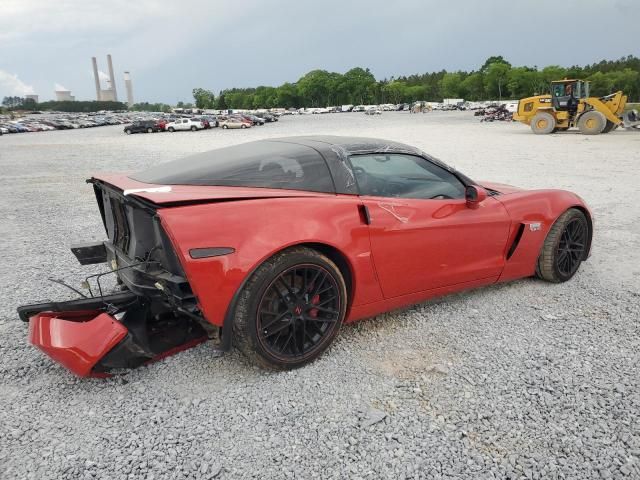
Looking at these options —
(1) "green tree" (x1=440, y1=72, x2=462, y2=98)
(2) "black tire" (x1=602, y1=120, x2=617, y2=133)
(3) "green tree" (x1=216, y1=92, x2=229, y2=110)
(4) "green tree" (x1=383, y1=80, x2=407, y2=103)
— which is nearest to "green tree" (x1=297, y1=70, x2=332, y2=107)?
(4) "green tree" (x1=383, y1=80, x2=407, y2=103)

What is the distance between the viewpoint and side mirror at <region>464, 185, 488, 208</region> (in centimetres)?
352

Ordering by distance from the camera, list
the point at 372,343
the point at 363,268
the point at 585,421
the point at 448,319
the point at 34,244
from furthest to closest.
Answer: the point at 34,244 → the point at 448,319 → the point at 372,343 → the point at 363,268 → the point at 585,421

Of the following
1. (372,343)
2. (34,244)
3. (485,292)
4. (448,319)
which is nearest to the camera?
(372,343)

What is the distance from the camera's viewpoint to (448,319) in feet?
11.9

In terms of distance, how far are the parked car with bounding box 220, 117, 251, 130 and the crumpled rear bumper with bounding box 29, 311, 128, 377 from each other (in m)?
44.5

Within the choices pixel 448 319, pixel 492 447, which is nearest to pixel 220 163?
pixel 448 319

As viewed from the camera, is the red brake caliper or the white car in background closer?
the red brake caliper

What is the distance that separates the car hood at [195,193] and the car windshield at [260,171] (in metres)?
0.06

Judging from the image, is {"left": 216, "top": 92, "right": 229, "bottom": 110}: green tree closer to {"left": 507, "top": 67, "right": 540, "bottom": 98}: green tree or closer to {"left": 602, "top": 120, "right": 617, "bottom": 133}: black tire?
{"left": 507, "top": 67, "right": 540, "bottom": 98}: green tree

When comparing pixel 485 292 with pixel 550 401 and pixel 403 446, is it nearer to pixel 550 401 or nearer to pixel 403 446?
pixel 550 401

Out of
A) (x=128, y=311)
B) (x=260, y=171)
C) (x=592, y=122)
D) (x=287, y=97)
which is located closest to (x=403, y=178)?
(x=260, y=171)

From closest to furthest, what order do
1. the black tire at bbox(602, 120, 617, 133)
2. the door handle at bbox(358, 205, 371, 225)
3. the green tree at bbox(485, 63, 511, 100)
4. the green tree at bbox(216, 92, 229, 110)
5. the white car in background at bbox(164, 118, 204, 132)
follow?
the door handle at bbox(358, 205, 371, 225)
the black tire at bbox(602, 120, 617, 133)
the white car in background at bbox(164, 118, 204, 132)
the green tree at bbox(485, 63, 511, 100)
the green tree at bbox(216, 92, 229, 110)

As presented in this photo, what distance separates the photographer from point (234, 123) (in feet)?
149

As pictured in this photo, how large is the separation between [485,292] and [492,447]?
1.96 meters
